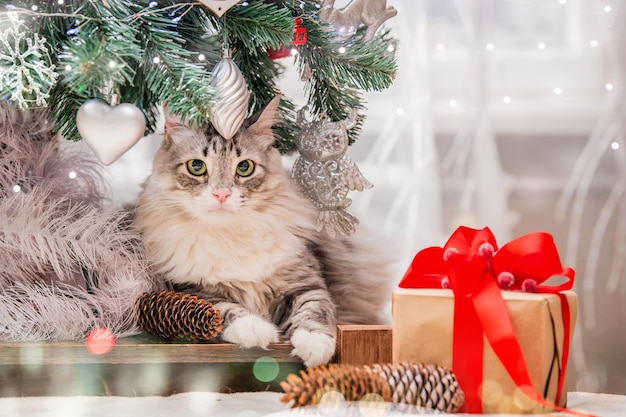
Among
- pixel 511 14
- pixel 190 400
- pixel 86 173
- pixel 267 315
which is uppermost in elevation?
pixel 511 14

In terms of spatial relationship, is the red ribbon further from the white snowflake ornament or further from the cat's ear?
the white snowflake ornament

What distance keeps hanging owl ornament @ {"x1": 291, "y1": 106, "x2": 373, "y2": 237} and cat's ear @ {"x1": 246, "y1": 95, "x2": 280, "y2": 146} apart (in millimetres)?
62

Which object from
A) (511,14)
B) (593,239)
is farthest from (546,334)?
(511,14)

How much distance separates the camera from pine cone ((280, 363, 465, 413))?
783 mm

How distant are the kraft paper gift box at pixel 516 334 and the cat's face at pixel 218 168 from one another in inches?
15.4

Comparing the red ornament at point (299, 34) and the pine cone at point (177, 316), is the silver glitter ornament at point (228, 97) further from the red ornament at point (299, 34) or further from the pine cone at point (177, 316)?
the pine cone at point (177, 316)

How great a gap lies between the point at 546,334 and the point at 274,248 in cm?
52

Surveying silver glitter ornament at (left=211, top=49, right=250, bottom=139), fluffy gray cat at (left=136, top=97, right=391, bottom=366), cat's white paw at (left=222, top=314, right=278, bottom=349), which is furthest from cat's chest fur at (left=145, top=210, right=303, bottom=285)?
silver glitter ornament at (left=211, top=49, right=250, bottom=139)

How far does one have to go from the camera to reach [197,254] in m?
1.15

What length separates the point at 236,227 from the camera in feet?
3.78

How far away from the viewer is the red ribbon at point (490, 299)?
2.74 ft

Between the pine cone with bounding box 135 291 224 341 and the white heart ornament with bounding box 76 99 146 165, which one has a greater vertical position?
the white heart ornament with bounding box 76 99 146 165

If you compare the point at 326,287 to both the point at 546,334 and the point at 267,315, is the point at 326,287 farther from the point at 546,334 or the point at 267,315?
the point at 546,334

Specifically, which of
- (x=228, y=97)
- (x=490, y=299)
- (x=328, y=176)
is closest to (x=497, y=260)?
(x=490, y=299)
